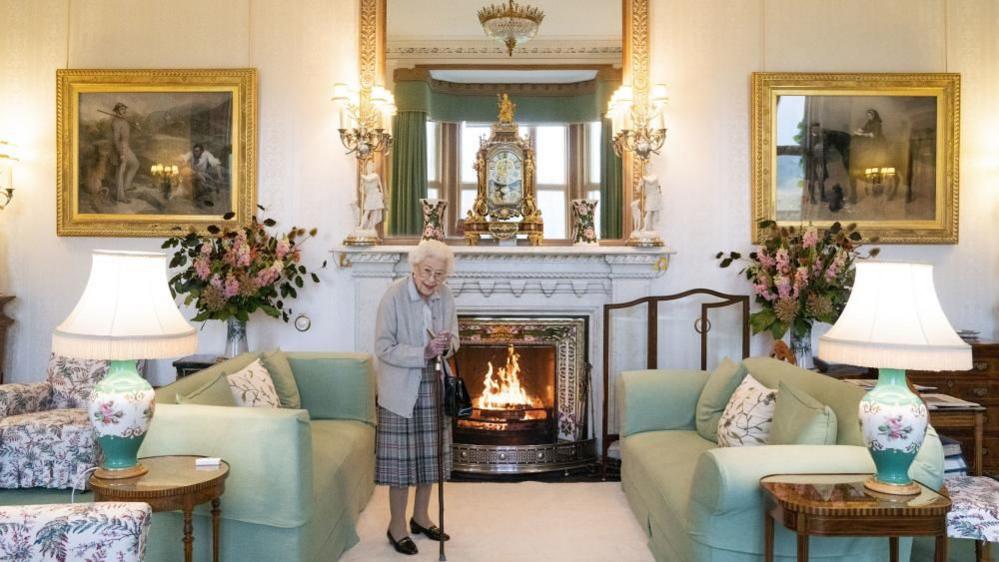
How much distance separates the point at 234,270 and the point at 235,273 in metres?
0.02

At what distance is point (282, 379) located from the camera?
4.90 metres

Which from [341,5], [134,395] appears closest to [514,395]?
[341,5]

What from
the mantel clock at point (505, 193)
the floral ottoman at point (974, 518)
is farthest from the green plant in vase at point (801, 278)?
the floral ottoman at point (974, 518)

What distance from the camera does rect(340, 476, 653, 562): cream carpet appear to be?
14.3 feet

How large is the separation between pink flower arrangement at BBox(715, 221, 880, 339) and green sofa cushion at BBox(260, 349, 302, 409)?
10.0 ft

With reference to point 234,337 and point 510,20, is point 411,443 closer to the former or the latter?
point 234,337

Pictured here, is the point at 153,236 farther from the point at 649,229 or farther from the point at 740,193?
the point at 740,193

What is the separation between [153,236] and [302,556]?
3.63 metres

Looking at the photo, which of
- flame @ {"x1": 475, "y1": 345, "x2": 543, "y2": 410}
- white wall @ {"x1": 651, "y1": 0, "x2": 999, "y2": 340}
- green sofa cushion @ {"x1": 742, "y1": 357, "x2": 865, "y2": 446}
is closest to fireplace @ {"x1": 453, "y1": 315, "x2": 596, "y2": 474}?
flame @ {"x1": 475, "y1": 345, "x2": 543, "y2": 410}

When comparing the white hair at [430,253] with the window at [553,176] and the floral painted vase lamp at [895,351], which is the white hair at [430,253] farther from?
the window at [553,176]

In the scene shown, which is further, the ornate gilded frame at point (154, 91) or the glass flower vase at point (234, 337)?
the ornate gilded frame at point (154, 91)

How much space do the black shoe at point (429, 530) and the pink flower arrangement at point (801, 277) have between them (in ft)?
8.75

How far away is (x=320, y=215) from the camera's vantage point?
253 inches

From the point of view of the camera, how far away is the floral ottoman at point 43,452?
207 inches
